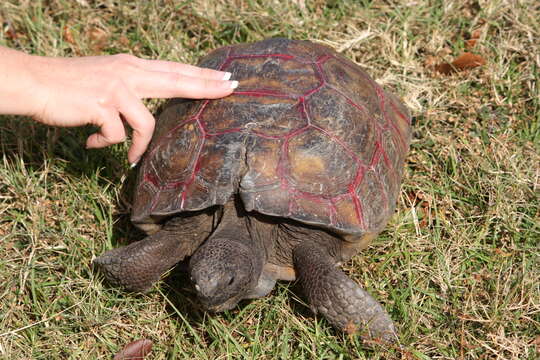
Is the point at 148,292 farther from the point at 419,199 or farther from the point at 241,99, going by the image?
the point at 419,199

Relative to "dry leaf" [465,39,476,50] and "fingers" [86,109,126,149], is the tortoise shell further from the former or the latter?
"dry leaf" [465,39,476,50]

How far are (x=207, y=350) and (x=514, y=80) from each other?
3.71 meters

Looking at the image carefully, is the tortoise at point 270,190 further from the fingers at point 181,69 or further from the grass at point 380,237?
the grass at point 380,237

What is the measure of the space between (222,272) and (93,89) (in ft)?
4.61

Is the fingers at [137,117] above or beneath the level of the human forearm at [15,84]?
beneath

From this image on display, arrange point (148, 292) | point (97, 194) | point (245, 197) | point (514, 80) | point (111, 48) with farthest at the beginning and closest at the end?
point (111, 48) < point (514, 80) < point (97, 194) < point (148, 292) < point (245, 197)

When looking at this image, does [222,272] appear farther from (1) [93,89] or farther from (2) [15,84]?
(2) [15,84]

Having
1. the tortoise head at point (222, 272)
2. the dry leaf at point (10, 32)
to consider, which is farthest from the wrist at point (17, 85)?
the dry leaf at point (10, 32)

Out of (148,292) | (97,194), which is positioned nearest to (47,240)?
(97,194)

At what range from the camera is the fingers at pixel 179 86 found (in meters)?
3.87

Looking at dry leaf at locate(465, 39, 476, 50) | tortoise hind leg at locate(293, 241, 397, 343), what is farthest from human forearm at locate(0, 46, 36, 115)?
dry leaf at locate(465, 39, 476, 50)

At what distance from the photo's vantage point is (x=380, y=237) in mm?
4500

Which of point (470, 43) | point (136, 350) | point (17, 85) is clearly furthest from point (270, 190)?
point (470, 43)

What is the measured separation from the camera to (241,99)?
13.0 ft
